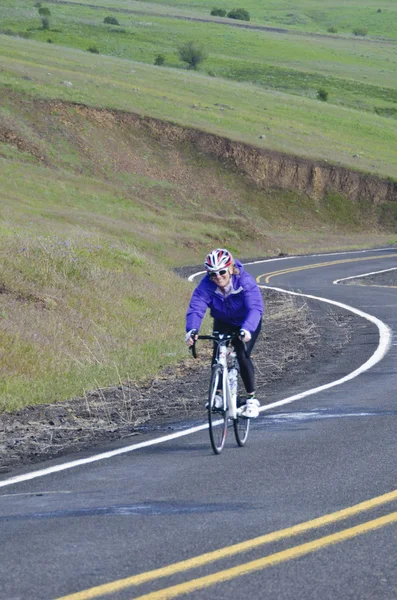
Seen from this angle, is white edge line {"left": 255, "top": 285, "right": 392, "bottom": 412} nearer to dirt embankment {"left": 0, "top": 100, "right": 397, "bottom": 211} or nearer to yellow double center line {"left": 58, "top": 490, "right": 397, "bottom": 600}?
yellow double center line {"left": 58, "top": 490, "right": 397, "bottom": 600}

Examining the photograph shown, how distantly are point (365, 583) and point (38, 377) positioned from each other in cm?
880

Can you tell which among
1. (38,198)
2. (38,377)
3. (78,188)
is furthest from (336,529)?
(78,188)

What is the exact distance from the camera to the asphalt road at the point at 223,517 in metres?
5.79

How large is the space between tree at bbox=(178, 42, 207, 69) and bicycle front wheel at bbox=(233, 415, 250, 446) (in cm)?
9349

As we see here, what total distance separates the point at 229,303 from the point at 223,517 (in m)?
3.08

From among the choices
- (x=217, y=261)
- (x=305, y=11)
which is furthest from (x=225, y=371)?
(x=305, y=11)

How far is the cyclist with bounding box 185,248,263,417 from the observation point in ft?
31.4

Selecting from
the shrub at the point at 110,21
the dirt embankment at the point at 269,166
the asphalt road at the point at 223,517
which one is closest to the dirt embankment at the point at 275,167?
the dirt embankment at the point at 269,166

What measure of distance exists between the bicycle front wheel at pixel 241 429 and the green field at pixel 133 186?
3.33 meters

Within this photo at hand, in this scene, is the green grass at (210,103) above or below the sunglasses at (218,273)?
below

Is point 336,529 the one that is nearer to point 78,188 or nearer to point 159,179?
point 78,188

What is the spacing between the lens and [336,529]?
22.2 feet

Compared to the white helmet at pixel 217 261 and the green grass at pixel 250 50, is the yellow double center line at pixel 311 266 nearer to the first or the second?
the white helmet at pixel 217 261

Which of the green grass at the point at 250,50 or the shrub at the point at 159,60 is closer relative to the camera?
the green grass at the point at 250,50
